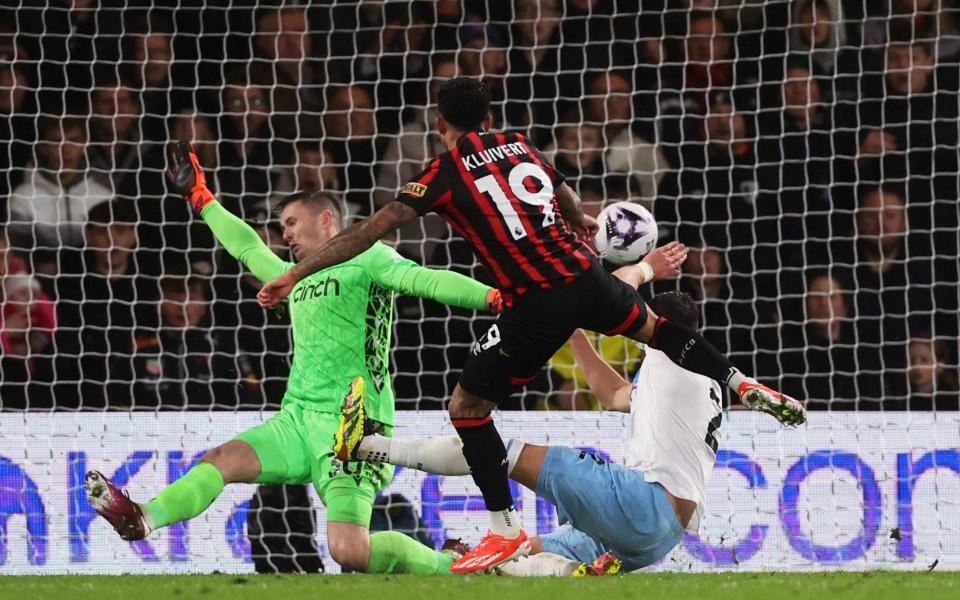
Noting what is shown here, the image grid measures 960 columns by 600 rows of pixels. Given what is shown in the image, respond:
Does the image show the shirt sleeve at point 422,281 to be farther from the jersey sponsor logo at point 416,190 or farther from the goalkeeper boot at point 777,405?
the goalkeeper boot at point 777,405

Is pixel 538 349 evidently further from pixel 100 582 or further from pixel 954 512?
pixel 954 512

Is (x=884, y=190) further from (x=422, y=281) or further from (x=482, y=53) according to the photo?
(x=422, y=281)

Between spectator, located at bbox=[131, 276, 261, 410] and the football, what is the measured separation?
2.79 m

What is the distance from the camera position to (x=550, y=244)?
4824 mm

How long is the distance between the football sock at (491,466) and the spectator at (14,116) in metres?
4.55

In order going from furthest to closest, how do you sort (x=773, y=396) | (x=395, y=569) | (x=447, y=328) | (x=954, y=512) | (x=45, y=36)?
(x=45, y=36) → (x=447, y=328) → (x=954, y=512) → (x=395, y=569) → (x=773, y=396)

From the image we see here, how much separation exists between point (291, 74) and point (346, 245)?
4291mm

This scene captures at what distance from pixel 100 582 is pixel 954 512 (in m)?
4.13

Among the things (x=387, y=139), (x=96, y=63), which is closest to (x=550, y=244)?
(x=387, y=139)

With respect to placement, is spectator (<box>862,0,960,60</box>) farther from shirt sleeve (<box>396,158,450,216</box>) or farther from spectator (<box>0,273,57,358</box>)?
spectator (<box>0,273,57,358</box>)

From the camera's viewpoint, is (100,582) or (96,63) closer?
(100,582)

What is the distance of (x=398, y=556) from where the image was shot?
5.69m

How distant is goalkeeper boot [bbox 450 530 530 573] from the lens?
497cm

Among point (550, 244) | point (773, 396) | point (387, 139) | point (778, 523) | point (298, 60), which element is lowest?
point (778, 523)
